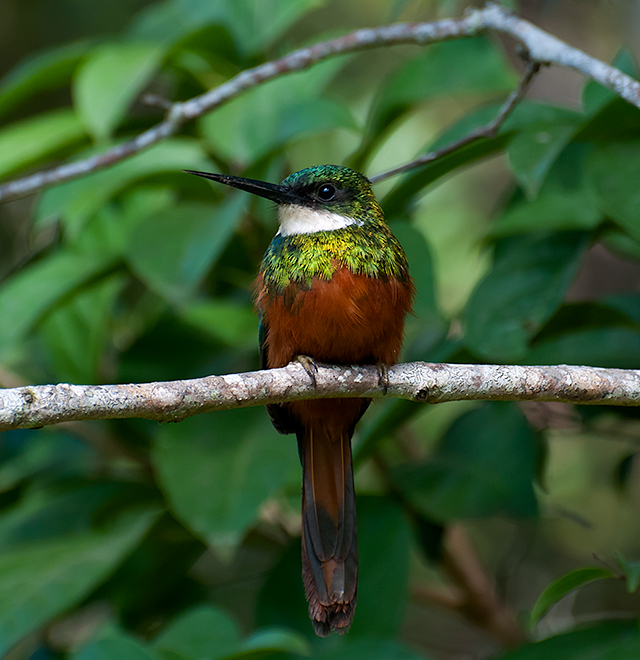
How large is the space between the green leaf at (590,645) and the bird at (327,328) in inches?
19.0

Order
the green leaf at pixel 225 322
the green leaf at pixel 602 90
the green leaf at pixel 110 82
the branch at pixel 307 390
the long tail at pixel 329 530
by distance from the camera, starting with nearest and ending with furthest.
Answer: the branch at pixel 307 390, the long tail at pixel 329 530, the green leaf at pixel 602 90, the green leaf at pixel 110 82, the green leaf at pixel 225 322

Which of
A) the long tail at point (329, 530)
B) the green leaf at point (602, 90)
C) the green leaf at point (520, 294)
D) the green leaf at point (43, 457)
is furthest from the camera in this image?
the green leaf at point (43, 457)

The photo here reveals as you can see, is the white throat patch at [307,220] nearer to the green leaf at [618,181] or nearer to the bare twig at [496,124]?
the bare twig at [496,124]

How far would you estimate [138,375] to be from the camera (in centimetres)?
269

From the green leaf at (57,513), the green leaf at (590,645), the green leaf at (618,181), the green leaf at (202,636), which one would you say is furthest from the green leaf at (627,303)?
the green leaf at (57,513)

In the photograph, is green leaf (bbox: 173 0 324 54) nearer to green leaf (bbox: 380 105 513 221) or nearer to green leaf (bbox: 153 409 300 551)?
green leaf (bbox: 380 105 513 221)

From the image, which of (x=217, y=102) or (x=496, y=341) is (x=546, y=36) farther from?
(x=217, y=102)

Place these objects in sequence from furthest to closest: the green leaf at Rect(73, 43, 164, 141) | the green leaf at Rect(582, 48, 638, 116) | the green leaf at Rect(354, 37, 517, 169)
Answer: the green leaf at Rect(354, 37, 517, 169), the green leaf at Rect(73, 43, 164, 141), the green leaf at Rect(582, 48, 638, 116)

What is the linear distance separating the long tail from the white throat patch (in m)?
0.53

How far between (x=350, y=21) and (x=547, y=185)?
3539 millimetres

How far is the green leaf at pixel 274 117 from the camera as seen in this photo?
249cm

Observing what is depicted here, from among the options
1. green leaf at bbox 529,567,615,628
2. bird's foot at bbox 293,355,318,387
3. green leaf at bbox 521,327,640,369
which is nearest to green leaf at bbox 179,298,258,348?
bird's foot at bbox 293,355,318,387

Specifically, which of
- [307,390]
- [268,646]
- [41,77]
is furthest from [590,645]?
[41,77]

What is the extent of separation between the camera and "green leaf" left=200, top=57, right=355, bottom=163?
2.49m
